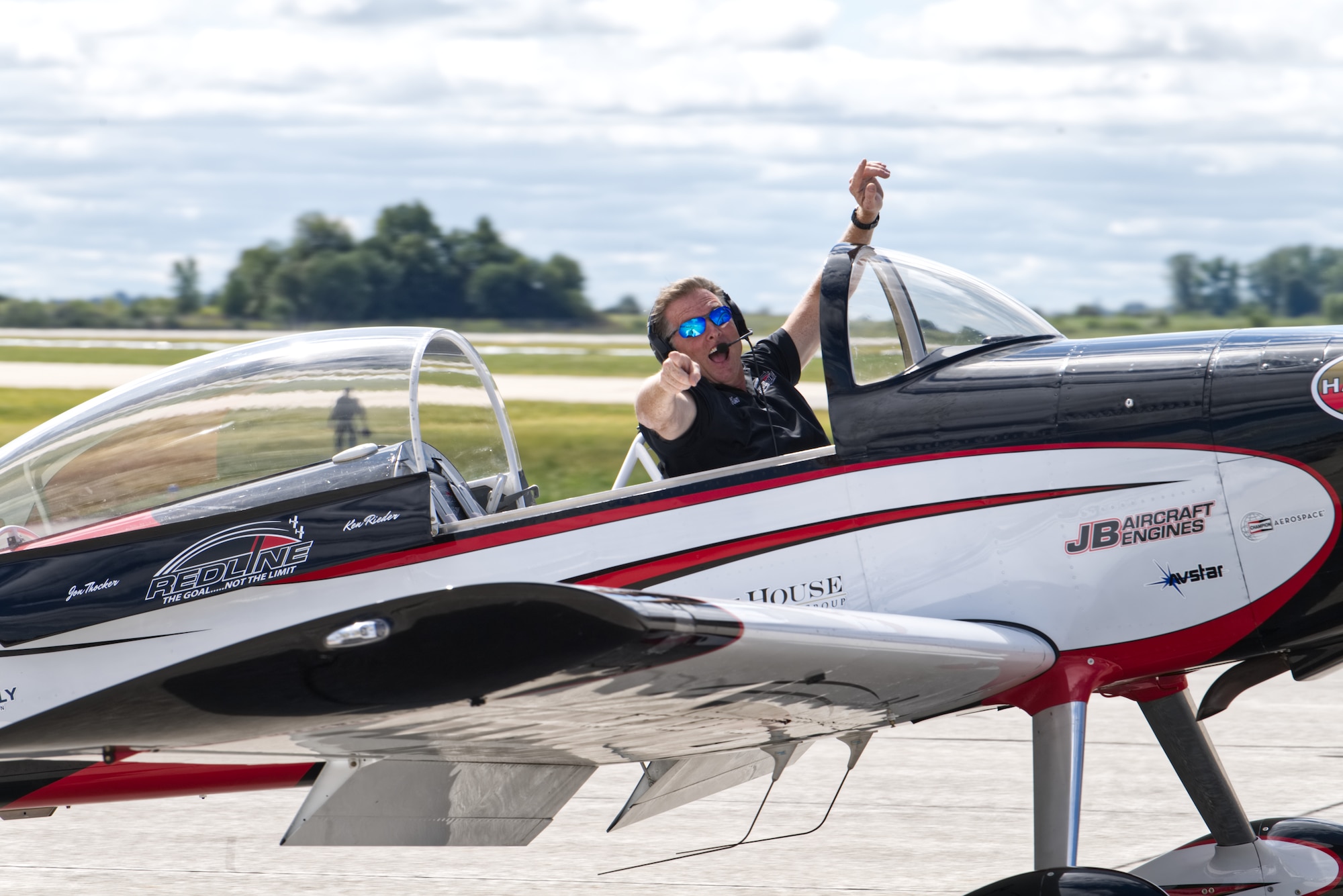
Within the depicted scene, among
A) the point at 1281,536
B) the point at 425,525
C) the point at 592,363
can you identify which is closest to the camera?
the point at 1281,536

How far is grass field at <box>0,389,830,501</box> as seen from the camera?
49.7 ft

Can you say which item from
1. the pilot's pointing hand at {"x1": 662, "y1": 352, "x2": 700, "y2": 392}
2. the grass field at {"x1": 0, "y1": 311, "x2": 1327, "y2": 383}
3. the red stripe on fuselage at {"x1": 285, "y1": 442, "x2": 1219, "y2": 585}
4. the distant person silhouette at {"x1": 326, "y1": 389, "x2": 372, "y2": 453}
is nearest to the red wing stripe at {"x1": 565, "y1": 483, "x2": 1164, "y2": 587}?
the red stripe on fuselage at {"x1": 285, "y1": 442, "x2": 1219, "y2": 585}

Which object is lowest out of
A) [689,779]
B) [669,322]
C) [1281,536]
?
[689,779]

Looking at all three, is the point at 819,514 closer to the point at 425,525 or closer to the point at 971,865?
the point at 425,525

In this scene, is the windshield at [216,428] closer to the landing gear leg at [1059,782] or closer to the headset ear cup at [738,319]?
the headset ear cup at [738,319]

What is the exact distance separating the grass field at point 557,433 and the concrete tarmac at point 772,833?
597 centimetres

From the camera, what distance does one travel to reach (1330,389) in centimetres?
373

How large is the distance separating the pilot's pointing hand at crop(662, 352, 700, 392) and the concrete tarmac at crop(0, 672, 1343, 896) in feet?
6.29

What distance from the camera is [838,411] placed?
4031 millimetres

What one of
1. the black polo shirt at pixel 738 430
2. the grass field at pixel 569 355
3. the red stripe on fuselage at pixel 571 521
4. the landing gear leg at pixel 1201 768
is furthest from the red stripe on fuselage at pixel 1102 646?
the grass field at pixel 569 355

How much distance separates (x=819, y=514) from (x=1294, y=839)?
2.08 m

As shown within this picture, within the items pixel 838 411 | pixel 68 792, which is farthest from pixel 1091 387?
pixel 68 792

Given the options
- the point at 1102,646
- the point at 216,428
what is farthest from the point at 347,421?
the point at 1102,646

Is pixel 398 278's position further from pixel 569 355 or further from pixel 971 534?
pixel 971 534
